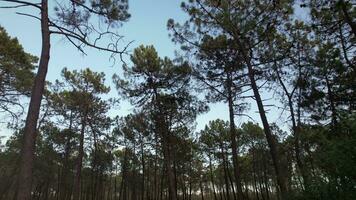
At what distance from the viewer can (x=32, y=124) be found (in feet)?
Answer: 17.9

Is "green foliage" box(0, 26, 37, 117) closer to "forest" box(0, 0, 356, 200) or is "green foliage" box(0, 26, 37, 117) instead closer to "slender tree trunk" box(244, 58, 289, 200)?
"forest" box(0, 0, 356, 200)

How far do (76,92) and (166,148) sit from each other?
785 centimetres

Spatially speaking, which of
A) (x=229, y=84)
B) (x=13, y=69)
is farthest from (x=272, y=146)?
(x=13, y=69)

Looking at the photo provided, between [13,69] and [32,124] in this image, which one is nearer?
[32,124]

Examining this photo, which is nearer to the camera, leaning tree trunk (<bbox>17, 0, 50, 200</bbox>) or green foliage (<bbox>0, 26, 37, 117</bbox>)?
leaning tree trunk (<bbox>17, 0, 50, 200</bbox>)

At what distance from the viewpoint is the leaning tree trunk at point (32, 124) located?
197 inches

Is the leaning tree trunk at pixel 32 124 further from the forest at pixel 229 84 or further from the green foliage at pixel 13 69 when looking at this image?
the green foliage at pixel 13 69

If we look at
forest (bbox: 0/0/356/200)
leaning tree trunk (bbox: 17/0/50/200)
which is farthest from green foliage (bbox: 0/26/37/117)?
leaning tree trunk (bbox: 17/0/50/200)

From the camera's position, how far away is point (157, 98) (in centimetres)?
1736

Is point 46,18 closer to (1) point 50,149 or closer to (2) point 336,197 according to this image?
(2) point 336,197

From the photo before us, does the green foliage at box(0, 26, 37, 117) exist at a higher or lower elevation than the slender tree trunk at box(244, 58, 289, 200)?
higher

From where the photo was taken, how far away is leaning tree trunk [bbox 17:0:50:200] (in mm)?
5012

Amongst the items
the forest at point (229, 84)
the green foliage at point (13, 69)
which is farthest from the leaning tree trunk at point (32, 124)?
the green foliage at point (13, 69)

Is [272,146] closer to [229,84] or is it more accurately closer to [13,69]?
[229,84]
